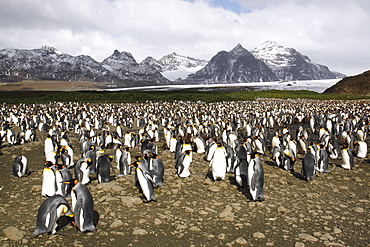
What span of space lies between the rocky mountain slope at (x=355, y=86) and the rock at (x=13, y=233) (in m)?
59.7

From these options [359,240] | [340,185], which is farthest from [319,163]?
[359,240]

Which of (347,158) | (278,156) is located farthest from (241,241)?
(347,158)

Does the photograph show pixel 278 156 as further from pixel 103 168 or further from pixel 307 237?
pixel 103 168

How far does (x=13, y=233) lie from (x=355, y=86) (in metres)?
62.8

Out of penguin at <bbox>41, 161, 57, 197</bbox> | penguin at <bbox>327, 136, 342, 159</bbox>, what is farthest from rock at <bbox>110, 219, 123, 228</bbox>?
penguin at <bbox>327, 136, 342, 159</bbox>

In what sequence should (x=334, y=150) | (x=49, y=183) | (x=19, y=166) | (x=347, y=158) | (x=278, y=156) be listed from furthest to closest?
(x=334, y=150)
(x=278, y=156)
(x=347, y=158)
(x=19, y=166)
(x=49, y=183)

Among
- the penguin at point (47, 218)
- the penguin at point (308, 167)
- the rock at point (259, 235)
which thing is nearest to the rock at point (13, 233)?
the penguin at point (47, 218)

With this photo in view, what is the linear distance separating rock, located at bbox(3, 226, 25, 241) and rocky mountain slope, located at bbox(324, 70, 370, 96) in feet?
196

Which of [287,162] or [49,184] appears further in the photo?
[287,162]

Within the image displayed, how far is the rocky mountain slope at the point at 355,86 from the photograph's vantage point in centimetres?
5203

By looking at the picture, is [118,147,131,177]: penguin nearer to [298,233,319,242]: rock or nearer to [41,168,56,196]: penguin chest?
[41,168,56,196]: penguin chest

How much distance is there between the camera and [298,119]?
1830 centimetres

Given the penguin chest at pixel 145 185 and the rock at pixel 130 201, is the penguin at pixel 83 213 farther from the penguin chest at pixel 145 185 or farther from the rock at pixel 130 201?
the penguin chest at pixel 145 185

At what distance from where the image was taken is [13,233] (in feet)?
13.2
